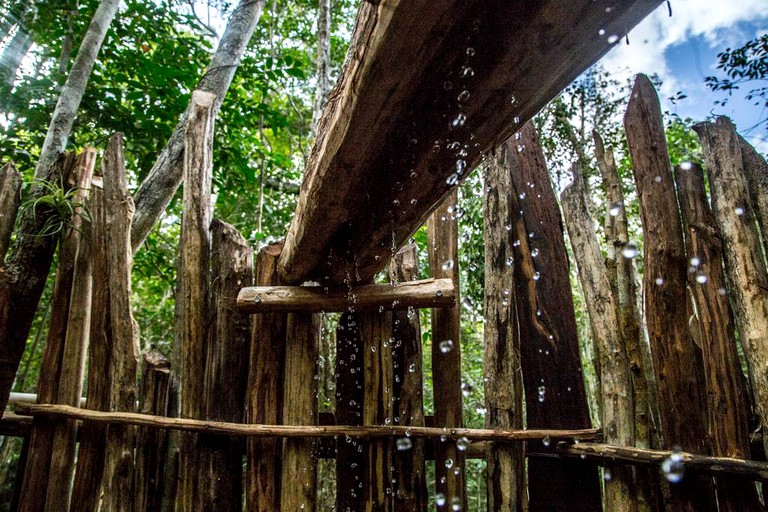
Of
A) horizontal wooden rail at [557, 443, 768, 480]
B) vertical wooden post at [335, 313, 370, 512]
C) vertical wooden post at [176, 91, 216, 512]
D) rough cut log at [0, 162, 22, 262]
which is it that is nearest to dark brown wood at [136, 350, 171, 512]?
vertical wooden post at [176, 91, 216, 512]

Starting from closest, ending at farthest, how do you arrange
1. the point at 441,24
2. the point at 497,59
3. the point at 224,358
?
the point at 441,24, the point at 497,59, the point at 224,358

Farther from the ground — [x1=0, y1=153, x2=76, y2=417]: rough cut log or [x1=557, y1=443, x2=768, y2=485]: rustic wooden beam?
[x1=0, y1=153, x2=76, y2=417]: rough cut log

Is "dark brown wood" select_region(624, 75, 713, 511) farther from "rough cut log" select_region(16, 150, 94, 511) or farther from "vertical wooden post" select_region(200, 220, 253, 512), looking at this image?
"rough cut log" select_region(16, 150, 94, 511)

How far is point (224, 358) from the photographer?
2.29 metres

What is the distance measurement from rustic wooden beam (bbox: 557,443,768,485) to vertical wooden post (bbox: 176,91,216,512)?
1.78 m

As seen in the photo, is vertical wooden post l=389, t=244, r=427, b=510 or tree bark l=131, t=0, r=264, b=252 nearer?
vertical wooden post l=389, t=244, r=427, b=510

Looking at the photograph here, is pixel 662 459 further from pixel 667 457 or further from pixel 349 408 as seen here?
pixel 349 408

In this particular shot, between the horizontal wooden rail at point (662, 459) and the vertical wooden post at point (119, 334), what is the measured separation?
6.92 ft

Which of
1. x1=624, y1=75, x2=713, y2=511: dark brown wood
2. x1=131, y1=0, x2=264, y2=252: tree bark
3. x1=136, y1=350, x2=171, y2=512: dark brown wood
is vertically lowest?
x1=136, y1=350, x2=171, y2=512: dark brown wood

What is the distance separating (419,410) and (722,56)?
158 inches

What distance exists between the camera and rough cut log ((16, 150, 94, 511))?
2.32 metres

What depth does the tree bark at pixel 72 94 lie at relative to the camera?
3059mm

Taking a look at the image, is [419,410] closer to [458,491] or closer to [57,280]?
[458,491]

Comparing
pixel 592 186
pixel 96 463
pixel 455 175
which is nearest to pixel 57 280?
pixel 96 463
